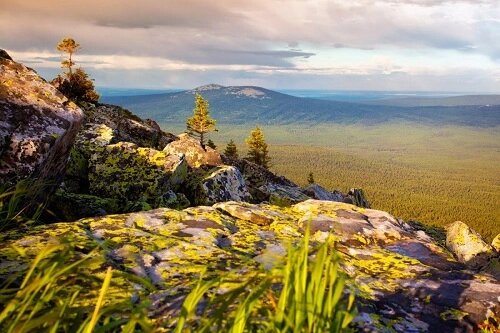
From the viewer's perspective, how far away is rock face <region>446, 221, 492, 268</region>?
126ft

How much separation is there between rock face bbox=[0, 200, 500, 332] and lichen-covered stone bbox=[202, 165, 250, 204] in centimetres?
1044

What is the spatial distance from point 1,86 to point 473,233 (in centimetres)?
4262

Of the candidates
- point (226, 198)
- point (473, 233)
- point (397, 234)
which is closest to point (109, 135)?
point (226, 198)

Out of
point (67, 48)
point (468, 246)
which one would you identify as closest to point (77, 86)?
point (67, 48)

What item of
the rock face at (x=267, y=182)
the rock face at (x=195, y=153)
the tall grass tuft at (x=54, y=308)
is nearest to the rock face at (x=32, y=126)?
the tall grass tuft at (x=54, y=308)

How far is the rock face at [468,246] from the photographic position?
38344mm

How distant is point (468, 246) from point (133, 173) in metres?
34.0

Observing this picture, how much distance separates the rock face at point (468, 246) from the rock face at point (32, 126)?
35135 mm

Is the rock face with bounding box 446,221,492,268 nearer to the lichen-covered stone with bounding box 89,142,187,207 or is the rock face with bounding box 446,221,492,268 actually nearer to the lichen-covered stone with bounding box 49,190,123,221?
the lichen-covered stone with bounding box 89,142,187,207

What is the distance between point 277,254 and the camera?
5.22m

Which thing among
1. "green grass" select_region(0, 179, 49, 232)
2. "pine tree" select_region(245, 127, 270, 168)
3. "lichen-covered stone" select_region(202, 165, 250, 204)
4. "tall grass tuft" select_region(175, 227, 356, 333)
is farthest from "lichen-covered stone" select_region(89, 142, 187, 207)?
"pine tree" select_region(245, 127, 270, 168)

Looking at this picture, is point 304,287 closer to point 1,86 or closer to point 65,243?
point 65,243

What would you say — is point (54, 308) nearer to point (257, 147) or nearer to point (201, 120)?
point (201, 120)

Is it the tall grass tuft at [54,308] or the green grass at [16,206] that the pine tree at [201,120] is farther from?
the tall grass tuft at [54,308]
